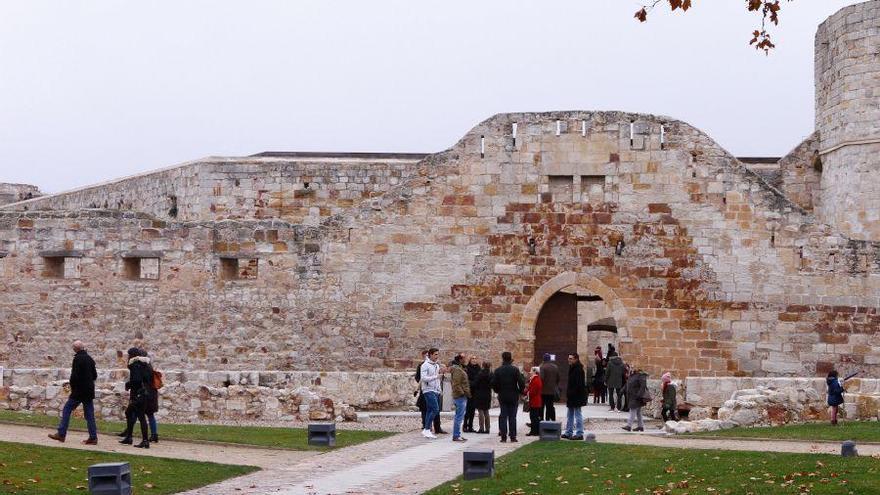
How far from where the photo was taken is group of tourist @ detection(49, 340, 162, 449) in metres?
18.9

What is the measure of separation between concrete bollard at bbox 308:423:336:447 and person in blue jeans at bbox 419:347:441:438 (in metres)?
1.91

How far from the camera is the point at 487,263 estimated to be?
28891 mm

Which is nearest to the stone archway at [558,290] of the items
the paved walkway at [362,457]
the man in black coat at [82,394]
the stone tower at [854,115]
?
the paved walkway at [362,457]

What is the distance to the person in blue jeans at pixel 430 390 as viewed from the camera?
2152 centimetres

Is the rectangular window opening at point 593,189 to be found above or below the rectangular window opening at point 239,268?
above

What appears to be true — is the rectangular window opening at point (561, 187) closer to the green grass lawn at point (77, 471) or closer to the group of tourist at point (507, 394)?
the group of tourist at point (507, 394)

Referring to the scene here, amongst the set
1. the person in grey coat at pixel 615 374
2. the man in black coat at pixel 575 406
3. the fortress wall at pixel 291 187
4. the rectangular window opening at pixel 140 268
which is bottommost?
the man in black coat at pixel 575 406

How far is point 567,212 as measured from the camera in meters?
28.9

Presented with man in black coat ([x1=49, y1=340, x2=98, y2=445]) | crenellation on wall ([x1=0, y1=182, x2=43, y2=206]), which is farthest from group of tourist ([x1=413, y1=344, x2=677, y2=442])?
crenellation on wall ([x1=0, y1=182, x2=43, y2=206])

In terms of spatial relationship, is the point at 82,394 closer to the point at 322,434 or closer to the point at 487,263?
the point at 322,434

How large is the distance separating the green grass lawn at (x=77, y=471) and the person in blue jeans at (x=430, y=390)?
4.63 metres

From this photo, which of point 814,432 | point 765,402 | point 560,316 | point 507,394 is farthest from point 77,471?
point 560,316

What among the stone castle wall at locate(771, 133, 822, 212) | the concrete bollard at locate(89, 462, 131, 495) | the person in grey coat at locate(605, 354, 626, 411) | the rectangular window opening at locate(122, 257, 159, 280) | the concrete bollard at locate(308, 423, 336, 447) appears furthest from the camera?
the stone castle wall at locate(771, 133, 822, 212)

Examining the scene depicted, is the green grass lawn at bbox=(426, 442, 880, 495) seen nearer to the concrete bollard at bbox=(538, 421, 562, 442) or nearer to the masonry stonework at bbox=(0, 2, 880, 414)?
the concrete bollard at bbox=(538, 421, 562, 442)
